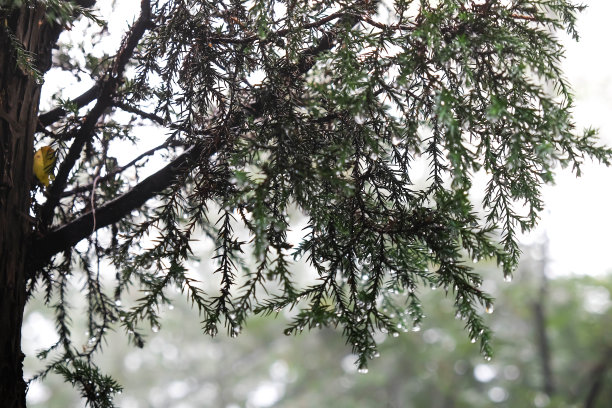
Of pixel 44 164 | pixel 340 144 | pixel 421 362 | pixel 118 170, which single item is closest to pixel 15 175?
pixel 44 164

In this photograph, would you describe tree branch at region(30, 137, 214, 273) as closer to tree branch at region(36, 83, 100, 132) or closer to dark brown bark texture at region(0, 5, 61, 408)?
dark brown bark texture at region(0, 5, 61, 408)

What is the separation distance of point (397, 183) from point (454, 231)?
0.73 feet

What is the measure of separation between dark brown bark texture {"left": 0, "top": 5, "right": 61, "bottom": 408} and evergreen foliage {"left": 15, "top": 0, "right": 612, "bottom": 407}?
0.43 ft

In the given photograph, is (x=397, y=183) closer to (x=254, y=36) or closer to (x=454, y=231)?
(x=454, y=231)

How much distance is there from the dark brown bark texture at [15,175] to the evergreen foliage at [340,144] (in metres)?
0.13

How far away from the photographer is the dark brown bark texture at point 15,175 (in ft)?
4.66

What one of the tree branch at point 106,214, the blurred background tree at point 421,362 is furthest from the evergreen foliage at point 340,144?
the blurred background tree at point 421,362

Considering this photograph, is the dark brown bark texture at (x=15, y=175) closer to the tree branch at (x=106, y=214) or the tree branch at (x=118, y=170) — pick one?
the tree branch at (x=106, y=214)

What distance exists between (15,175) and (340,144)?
3.33ft

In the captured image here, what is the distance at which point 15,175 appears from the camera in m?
1.57

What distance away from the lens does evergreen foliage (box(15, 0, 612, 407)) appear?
53.9 inches

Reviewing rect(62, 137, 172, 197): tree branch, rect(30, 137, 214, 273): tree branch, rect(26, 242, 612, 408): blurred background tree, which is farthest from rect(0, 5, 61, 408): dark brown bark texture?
rect(26, 242, 612, 408): blurred background tree

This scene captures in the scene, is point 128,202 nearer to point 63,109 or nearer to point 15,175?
point 15,175

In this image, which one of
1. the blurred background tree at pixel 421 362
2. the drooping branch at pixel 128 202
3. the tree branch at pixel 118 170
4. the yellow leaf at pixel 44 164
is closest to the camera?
the drooping branch at pixel 128 202
